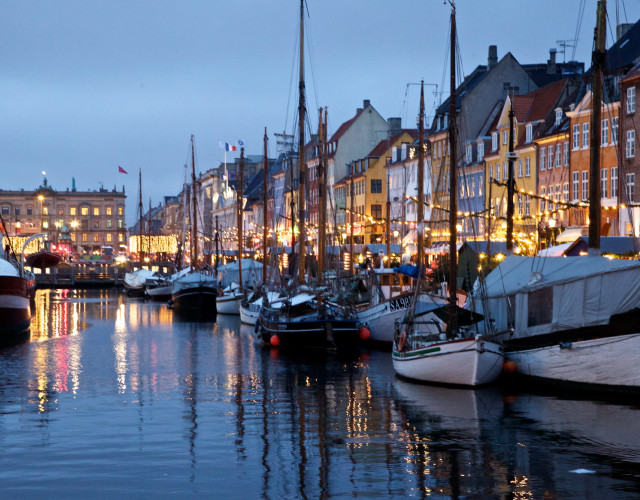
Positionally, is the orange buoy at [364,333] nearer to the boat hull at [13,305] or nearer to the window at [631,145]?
the boat hull at [13,305]

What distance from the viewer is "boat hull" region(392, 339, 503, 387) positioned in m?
32.8

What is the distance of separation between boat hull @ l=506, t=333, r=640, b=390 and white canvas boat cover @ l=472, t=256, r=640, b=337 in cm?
87

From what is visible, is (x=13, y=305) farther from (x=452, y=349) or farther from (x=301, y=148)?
(x=452, y=349)

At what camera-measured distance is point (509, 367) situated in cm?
3403

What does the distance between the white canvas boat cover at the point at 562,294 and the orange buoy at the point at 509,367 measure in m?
1.29

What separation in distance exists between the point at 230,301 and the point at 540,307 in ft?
160

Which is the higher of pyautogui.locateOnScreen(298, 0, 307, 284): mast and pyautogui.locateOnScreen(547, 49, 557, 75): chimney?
pyautogui.locateOnScreen(547, 49, 557, 75): chimney

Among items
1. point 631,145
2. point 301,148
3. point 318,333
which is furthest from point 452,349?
point 631,145

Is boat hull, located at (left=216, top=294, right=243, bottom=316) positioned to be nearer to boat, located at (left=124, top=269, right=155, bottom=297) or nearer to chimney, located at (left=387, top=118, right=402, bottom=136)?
boat, located at (left=124, top=269, right=155, bottom=297)

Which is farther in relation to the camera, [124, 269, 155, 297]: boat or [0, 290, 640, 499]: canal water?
[124, 269, 155, 297]: boat

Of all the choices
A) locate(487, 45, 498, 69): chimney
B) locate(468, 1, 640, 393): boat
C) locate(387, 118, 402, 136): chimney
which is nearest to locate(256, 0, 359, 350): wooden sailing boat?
locate(468, 1, 640, 393): boat

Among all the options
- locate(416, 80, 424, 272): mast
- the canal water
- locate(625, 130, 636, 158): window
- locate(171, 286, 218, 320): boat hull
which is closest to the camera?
the canal water

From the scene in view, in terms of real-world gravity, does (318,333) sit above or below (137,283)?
below

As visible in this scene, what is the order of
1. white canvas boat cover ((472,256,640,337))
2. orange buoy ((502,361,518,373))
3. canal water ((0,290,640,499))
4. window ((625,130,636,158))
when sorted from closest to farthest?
canal water ((0,290,640,499)) → white canvas boat cover ((472,256,640,337)) → orange buoy ((502,361,518,373)) → window ((625,130,636,158))
